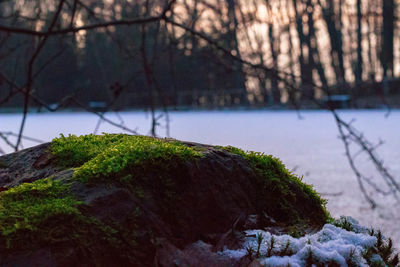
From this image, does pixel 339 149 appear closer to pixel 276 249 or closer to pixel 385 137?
pixel 385 137

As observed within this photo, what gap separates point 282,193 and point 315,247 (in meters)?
0.43

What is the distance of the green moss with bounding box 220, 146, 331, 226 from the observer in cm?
188

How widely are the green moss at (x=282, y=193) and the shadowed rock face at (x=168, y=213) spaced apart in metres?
0.01

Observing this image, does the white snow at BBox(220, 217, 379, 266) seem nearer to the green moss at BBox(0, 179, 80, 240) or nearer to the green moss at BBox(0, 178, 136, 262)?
the green moss at BBox(0, 178, 136, 262)

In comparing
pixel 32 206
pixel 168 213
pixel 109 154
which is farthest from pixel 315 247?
pixel 32 206

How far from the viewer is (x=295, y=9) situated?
281cm

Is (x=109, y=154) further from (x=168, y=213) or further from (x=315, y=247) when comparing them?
(x=315, y=247)

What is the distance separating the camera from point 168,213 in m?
1.58

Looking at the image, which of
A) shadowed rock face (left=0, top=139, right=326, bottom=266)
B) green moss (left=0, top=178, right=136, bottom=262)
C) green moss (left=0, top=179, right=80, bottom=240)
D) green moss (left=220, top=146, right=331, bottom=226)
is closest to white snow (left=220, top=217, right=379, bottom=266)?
shadowed rock face (left=0, top=139, right=326, bottom=266)

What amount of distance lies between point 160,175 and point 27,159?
2.77 feet

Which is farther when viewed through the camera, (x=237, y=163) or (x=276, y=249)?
(x=237, y=163)

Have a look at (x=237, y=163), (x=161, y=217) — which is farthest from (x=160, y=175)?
(x=237, y=163)

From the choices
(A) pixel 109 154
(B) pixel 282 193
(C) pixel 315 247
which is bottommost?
(C) pixel 315 247

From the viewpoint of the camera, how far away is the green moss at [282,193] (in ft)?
6.17
